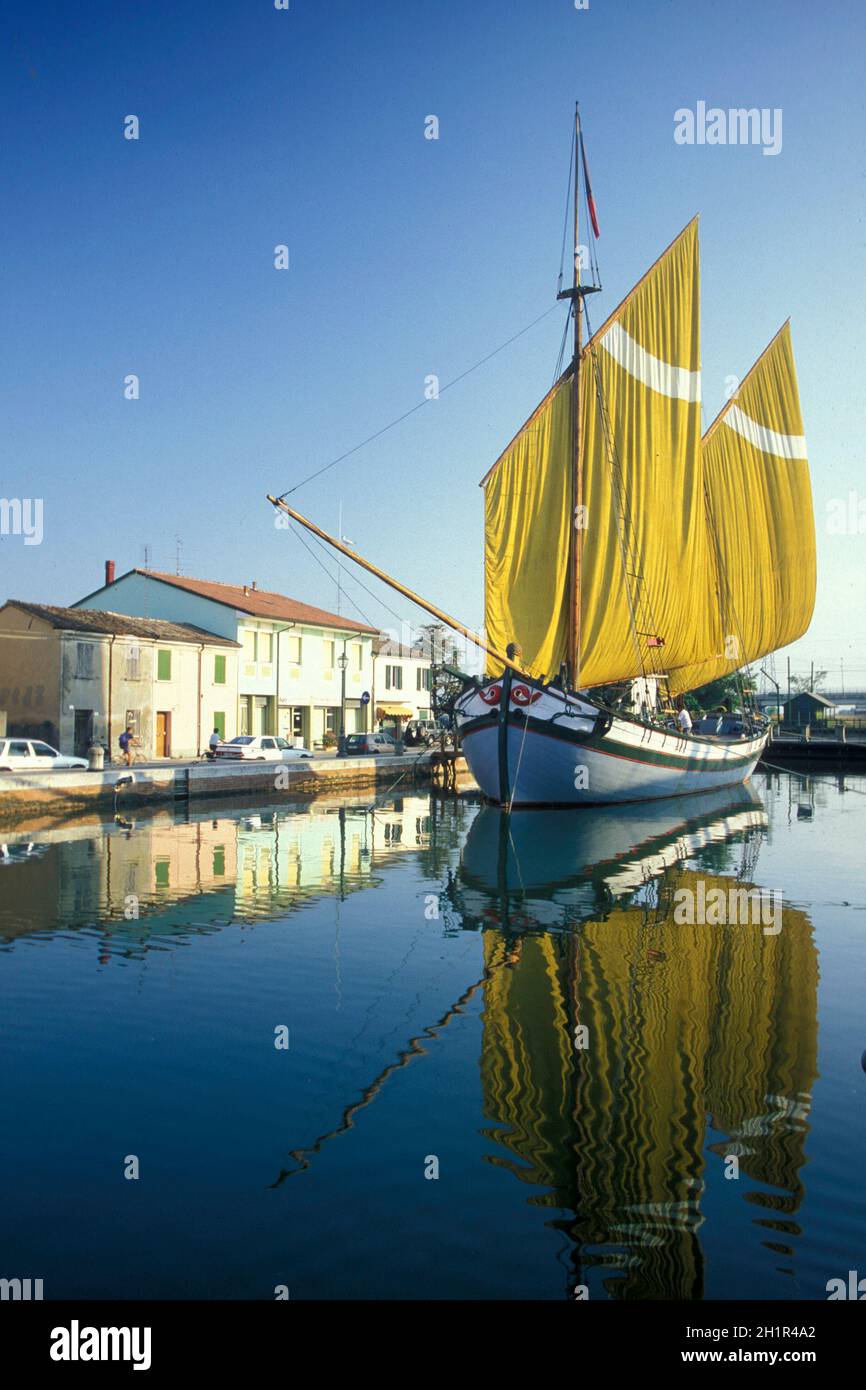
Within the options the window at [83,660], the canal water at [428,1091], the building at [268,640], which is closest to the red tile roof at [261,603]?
the building at [268,640]

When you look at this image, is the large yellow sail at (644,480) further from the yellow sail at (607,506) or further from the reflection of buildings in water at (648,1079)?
the reflection of buildings in water at (648,1079)

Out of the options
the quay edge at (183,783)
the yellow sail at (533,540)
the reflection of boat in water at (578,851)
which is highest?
the yellow sail at (533,540)

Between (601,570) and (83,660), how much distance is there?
2177 centimetres

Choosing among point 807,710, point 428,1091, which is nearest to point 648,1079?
point 428,1091

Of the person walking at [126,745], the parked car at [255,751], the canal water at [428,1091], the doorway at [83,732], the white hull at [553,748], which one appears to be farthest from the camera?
the parked car at [255,751]

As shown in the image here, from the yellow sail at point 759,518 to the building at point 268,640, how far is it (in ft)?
64.4

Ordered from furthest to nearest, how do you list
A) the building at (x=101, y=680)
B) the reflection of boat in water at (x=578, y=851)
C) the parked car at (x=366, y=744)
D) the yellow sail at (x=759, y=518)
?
the parked car at (x=366, y=744), the yellow sail at (x=759, y=518), the building at (x=101, y=680), the reflection of boat in water at (x=578, y=851)

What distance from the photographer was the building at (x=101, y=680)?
133 feet

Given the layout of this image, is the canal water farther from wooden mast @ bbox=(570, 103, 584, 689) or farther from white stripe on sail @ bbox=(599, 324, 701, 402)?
white stripe on sail @ bbox=(599, 324, 701, 402)

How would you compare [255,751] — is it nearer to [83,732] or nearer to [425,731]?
[83,732]

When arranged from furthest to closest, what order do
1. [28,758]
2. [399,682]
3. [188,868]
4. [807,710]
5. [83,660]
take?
[807,710] < [399,682] < [83,660] < [28,758] < [188,868]

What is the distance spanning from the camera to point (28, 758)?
106ft

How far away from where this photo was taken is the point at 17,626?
4103 cm
